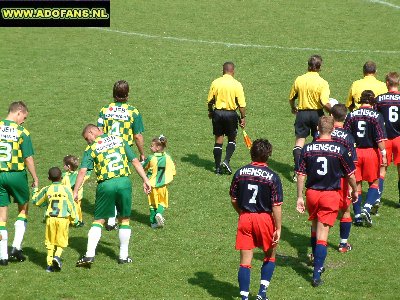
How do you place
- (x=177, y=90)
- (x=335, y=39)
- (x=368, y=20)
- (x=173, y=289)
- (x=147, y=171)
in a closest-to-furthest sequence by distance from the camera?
(x=173, y=289)
(x=147, y=171)
(x=177, y=90)
(x=335, y=39)
(x=368, y=20)

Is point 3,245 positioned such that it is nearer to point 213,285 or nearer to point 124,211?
point 124,211

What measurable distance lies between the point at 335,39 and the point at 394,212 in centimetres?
1570

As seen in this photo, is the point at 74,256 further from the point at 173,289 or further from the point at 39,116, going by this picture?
the point at 39,116

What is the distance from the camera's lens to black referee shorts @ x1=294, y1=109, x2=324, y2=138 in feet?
60.8

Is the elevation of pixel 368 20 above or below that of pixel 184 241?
above

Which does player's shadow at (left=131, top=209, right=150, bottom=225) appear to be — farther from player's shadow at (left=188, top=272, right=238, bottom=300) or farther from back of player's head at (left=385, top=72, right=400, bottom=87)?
back of player's head at (left=385, top=72, right=400, bottom=87)

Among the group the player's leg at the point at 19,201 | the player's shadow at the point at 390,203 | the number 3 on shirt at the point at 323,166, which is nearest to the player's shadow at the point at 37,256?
the player's leg at the point at 19,201

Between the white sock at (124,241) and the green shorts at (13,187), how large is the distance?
1.72m

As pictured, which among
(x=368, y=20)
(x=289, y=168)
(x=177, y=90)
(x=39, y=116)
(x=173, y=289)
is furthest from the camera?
(x=368, y=20)

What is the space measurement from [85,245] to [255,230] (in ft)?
13.8

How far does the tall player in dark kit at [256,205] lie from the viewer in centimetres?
1220

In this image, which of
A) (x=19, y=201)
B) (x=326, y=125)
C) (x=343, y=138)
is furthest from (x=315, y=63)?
(x=19, y=201)

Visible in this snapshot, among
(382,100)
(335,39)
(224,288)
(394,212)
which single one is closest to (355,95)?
(382,100)

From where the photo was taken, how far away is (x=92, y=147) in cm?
1380
